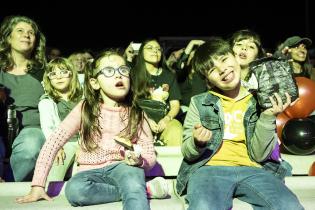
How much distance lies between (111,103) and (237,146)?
0.82 m

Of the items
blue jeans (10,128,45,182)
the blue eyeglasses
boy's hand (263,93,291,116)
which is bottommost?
blue jeans (10,128,45,182)

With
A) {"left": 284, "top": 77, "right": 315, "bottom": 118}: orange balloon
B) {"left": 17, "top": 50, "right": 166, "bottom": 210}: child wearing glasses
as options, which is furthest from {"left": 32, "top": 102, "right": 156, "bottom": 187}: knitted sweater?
{"left": 284, "top": 77, "right": 315, "bottom": 118}: orange balloon

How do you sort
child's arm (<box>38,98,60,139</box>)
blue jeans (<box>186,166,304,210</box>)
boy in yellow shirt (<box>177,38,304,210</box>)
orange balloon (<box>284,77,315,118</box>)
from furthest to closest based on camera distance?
orange balloon (<box>284,77,315,118</box>) < child's arm (<box>38,98,60,139</box>) < boy in yellow shirt (<box>177,38,304,210</box>) < blue jeans (<box>186,166,304,210</box>)

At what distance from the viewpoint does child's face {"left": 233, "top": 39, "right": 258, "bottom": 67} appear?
3.60 meters

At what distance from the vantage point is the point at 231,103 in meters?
2.88

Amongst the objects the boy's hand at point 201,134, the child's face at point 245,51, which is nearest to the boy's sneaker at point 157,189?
the boy's hand at point 201,134

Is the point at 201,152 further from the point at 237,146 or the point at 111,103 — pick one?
the point at 111,103

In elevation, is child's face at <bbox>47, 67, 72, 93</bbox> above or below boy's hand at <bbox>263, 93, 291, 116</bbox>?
above

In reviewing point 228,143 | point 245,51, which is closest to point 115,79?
point 228,143

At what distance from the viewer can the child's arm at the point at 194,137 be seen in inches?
98.1

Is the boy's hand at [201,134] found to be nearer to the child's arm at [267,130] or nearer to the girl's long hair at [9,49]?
the child's arm at [267,130]

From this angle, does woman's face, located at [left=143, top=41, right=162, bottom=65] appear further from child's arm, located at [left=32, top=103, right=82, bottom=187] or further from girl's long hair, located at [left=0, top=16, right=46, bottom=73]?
child's arm, located at [left=32, top=103, right=82, bottom=187]

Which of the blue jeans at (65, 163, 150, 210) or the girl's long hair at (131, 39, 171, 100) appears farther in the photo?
the girl's long hair at (131, 39, 171, 100)

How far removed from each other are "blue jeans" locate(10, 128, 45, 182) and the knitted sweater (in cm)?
52
